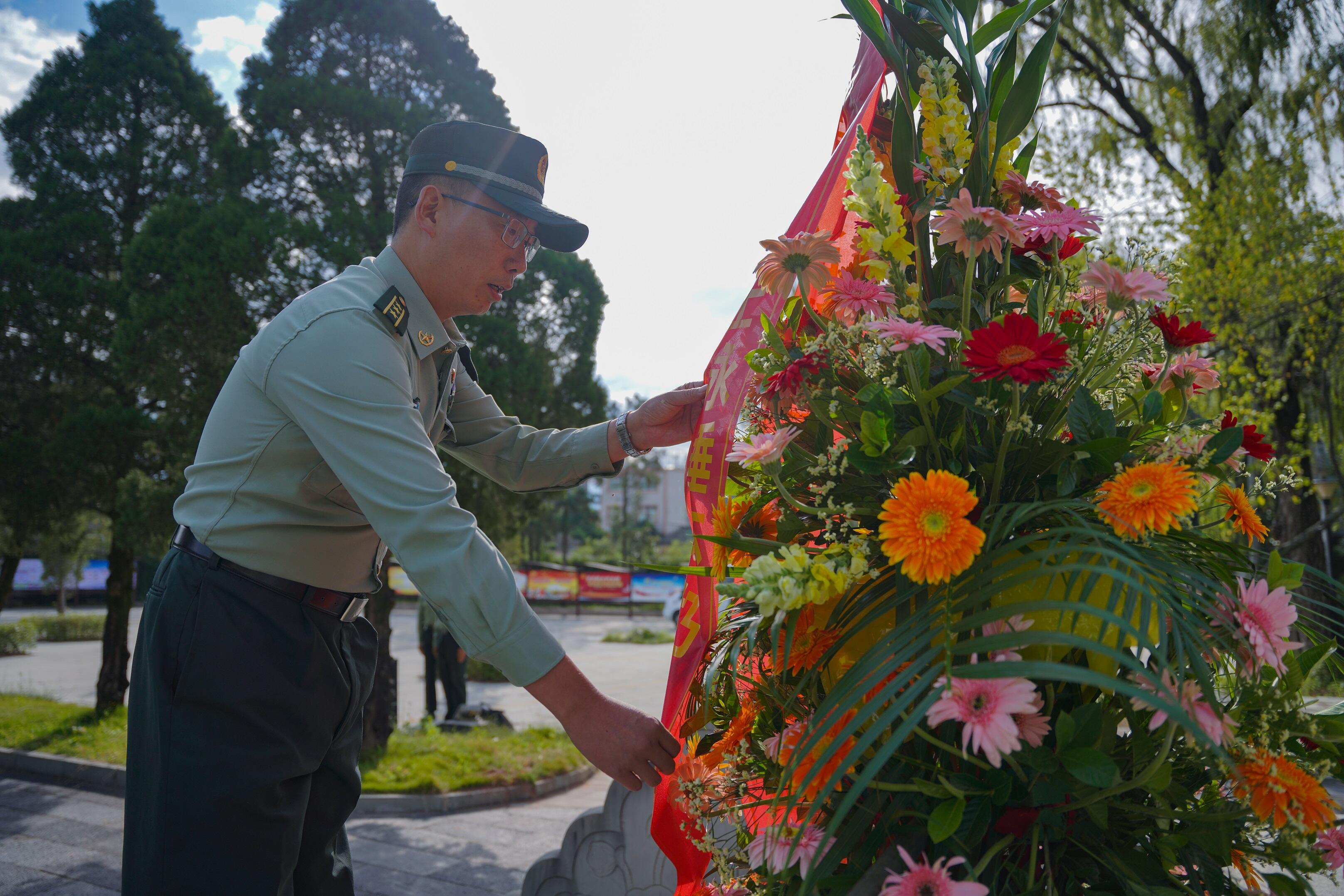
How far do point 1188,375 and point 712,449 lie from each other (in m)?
0.68

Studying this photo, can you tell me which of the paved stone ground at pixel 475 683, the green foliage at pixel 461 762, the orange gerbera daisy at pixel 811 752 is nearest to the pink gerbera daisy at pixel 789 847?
the orange gerbera daisy at pixel 811 752

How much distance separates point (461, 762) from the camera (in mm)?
6629

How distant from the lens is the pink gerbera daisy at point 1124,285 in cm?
105

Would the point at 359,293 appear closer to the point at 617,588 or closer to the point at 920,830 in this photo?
the point at 920,830

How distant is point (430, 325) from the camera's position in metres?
1.82

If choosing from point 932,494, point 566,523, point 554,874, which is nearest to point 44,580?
point 566,523

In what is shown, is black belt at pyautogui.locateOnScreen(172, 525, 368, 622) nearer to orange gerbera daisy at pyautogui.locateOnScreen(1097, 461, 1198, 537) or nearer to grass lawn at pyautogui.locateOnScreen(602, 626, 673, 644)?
orange gerbera daisy at pyautogui.locateOnScreen(1097, 461, 1198, 537)

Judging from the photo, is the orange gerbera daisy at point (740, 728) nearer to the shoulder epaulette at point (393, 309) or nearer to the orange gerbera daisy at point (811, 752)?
the orange gerbera daisy at point (811, 752)

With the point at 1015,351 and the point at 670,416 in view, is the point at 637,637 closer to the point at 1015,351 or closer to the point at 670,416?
the point at 670,416

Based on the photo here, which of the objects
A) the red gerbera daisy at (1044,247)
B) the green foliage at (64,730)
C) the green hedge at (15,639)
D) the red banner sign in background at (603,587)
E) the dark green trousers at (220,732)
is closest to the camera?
the red gerbera daisy at (1044,247)

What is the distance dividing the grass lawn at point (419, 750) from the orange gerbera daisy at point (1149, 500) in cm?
529

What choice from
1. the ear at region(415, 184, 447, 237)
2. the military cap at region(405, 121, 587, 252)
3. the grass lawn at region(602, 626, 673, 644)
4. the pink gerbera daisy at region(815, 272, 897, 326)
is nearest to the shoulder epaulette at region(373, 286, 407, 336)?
the ear at region(415, 184, 447, 237)

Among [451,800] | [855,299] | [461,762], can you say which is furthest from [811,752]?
[461,762]

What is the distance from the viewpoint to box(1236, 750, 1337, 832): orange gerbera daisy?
2.99ft
